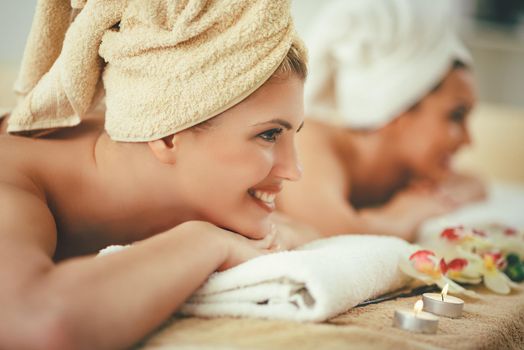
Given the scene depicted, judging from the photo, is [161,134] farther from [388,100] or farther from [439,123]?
[439,123]

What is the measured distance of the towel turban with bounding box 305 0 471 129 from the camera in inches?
85.1

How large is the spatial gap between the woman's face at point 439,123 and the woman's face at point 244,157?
1260 millimetres

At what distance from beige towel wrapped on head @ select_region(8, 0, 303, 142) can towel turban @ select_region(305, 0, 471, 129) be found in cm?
116

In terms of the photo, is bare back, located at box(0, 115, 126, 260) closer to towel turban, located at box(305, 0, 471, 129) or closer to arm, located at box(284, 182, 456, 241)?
arm, located at box(284, 182, 456, 241)

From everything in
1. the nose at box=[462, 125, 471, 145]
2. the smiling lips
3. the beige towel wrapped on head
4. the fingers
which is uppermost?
the beige towel wrapped on head

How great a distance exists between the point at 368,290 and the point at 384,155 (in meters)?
1.37

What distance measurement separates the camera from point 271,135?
1.07 metres

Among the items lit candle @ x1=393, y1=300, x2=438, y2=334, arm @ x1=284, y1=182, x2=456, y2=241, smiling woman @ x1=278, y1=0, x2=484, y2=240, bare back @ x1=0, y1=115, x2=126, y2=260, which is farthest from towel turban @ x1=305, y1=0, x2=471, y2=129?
lit candle @ x1=393, y1=300, x2=438, y2=334

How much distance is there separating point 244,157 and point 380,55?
1.30 m

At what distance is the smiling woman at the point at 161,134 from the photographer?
3.20 feet

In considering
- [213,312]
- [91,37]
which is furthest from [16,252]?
[91,37]

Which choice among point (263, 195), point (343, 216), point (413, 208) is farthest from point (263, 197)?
point (413, 208)

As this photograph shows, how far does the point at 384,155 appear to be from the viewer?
2314 millimetres

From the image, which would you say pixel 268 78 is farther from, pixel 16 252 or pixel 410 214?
pixel 410 214
